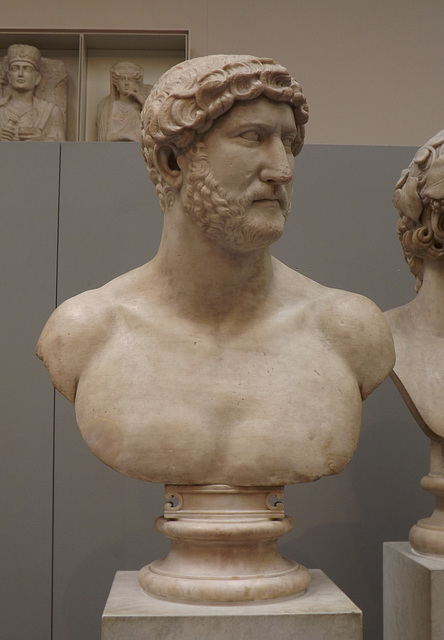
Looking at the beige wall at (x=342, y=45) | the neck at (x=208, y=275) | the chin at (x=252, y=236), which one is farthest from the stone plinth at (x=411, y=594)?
the beige wall at (x=342, y=45)

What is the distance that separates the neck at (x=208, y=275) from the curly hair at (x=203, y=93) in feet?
0.93

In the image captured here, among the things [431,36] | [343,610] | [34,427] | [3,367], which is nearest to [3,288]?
[3,367]

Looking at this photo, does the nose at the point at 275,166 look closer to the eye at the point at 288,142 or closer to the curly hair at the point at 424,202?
the eye at the point at 288,142

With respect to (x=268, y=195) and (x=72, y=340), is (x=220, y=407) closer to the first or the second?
(x=72, y=340)

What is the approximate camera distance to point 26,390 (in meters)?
4.47

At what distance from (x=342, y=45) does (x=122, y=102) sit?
5.24 ft

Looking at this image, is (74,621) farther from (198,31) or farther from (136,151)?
(198,31)

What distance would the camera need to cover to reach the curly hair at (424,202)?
→ 373cm

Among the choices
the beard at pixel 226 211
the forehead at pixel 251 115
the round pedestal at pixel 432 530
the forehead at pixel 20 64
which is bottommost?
the round pedestal at pixel 432 530

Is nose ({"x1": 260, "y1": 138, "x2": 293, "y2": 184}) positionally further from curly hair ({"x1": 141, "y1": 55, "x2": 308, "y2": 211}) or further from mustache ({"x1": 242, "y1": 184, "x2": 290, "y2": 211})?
curly hair ({"x1": 141, "y1": 55, "x2": 308, "y2": 211})

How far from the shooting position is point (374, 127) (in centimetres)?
651

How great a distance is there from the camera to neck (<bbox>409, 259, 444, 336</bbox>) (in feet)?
12.7

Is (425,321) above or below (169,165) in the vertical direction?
below

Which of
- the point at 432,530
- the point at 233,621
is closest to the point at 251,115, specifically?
the point at 233,621
